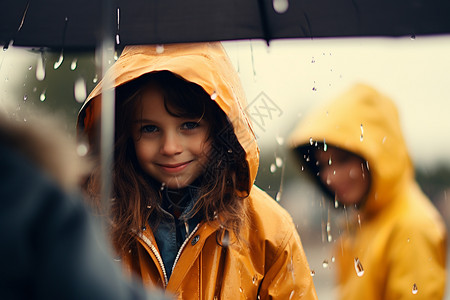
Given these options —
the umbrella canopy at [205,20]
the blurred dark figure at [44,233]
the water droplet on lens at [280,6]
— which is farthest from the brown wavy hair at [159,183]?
the blurred dark figure at [44,233]

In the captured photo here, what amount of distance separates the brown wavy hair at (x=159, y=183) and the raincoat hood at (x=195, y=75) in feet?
0.18

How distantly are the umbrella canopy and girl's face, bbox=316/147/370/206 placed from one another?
106 centimetres

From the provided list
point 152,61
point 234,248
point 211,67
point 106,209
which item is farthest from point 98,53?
point 234,248

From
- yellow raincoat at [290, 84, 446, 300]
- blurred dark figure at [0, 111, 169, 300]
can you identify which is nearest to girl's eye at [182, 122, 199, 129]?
yellow raincoat at [290, 84, 446, 300]

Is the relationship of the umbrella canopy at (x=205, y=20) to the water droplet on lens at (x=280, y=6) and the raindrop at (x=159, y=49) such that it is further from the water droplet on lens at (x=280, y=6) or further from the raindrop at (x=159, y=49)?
the raindrop at (x=159, y=49)

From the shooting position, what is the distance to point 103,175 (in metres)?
2.17

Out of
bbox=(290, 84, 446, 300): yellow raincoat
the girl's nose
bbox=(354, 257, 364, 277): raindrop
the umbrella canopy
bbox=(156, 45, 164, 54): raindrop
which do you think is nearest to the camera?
the umbrella canopy

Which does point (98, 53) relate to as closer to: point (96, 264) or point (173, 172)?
point (173, 172)

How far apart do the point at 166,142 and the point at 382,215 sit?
45.6 inches

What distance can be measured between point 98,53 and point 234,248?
86 centimetres

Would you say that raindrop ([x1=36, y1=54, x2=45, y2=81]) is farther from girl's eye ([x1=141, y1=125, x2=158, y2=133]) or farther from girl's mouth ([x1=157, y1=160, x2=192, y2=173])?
girl's mouth ([x1=157, y1=160, x2=192, y2=173])

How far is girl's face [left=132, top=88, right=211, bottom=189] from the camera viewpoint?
2068 mm

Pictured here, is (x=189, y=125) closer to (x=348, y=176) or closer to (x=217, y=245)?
(x=217, y=245)

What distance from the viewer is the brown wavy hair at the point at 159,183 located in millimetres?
2102
